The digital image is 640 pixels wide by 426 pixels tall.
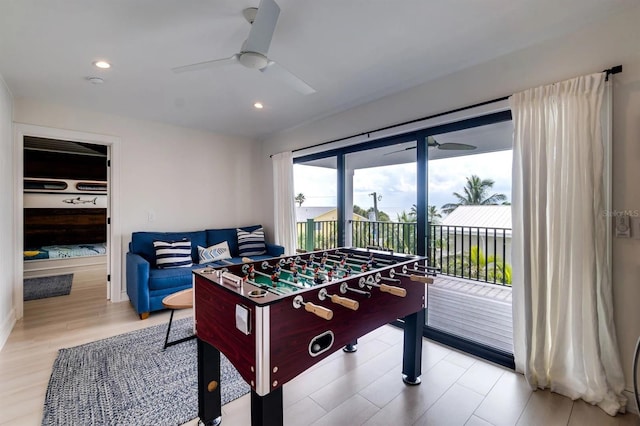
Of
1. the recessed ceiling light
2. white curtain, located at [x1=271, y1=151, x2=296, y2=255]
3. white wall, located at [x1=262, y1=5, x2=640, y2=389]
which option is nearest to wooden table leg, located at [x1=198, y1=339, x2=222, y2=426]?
the recessed ceiling light

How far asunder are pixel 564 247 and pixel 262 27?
7.61 feet

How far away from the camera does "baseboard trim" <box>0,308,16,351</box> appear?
256 centimetres

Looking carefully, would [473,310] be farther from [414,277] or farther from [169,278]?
[169,278]

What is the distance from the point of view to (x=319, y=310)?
4.01 ft

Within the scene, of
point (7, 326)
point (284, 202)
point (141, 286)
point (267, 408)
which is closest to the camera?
point (267, 408)

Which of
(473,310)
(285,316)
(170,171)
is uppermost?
(170,171)

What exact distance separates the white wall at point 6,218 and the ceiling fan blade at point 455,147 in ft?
13.5

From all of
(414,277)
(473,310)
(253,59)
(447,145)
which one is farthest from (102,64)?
(473,310)

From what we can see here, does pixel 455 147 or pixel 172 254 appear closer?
pixel 455 147

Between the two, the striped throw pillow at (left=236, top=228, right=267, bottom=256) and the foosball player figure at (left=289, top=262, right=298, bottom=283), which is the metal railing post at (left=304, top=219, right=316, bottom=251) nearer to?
the striped throw pillow at (left=236, top=228, right=267, bottom=256)

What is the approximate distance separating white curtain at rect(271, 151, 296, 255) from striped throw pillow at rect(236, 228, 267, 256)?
9.5 inches

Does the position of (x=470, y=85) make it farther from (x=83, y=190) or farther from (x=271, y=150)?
(x=83, y=190)

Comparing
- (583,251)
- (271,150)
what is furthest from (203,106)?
(583,251)

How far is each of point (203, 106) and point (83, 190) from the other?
4.61m
